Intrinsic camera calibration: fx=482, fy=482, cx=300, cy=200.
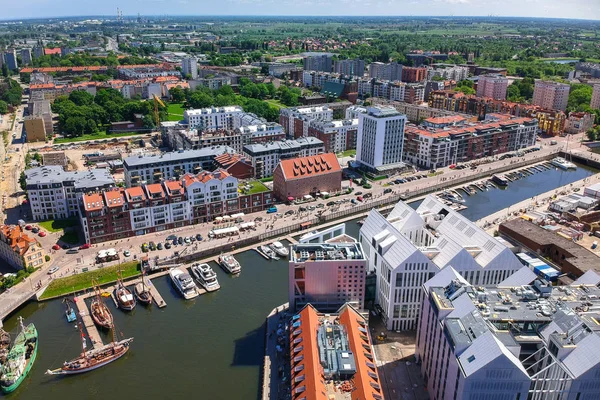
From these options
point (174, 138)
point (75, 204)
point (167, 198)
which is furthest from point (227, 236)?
point (174, 138)

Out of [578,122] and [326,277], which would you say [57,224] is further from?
[578,122]

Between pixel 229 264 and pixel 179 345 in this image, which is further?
pixel 229 264

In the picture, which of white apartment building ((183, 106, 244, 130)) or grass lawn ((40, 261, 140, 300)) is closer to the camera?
grass lawn ((40, 261, 140, 300))

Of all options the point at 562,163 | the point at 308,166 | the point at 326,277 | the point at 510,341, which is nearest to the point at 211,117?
the point at 308,166

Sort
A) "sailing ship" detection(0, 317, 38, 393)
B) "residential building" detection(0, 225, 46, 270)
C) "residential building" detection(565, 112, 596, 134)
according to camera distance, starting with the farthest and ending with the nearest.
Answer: "residential building" detection(565, 112, 596, 134), "residential building" detection(0, 225, 46, 270), "sailing ship" detection(0, 317, 38, 393)

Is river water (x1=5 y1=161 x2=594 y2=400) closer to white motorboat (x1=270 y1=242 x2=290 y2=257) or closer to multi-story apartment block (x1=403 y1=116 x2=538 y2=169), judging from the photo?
white motorboat (x1=270 y1=242 x2=290 y2=257)

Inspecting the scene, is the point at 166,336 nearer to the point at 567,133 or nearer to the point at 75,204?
the point at 75,204

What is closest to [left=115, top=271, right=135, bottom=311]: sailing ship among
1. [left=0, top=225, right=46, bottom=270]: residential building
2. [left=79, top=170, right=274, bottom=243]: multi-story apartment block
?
[left=0, top=225, right=46, bottom=270]: residential building
